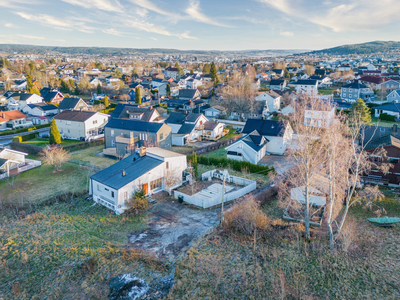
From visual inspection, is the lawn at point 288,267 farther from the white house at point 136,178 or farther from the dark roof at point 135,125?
the dark roof at point 135,125

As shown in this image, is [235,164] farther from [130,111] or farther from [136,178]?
[130,111]

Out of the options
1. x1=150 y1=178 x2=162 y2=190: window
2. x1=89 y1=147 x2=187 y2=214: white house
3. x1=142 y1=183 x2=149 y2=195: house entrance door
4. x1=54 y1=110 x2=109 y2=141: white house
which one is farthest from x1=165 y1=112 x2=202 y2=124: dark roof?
x1=142 y1=183 x2=149 y2=195: house entrance door

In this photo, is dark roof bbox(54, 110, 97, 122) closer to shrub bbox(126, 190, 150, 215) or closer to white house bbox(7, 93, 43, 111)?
white house bbox(7, 93, 43, 111)

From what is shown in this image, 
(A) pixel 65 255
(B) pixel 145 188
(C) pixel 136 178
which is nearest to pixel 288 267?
(A) pixel 65 255

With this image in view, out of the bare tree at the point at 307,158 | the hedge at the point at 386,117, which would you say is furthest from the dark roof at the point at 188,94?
the bare tree at the point at 307,158

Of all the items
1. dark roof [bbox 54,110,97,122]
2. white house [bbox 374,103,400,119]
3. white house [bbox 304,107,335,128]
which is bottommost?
dark roof [bbox 54,110,97,122]
